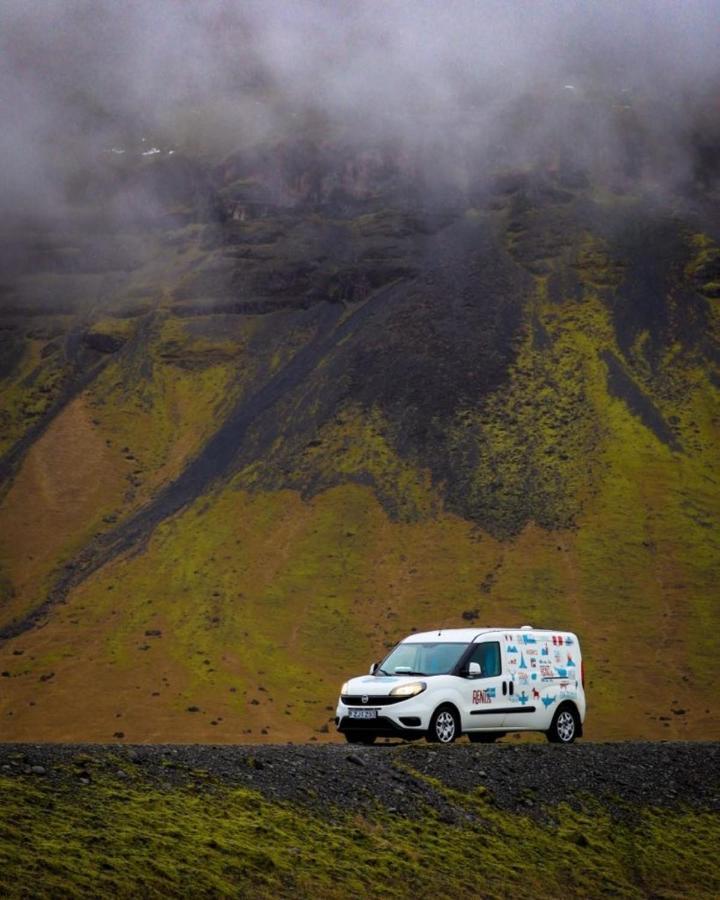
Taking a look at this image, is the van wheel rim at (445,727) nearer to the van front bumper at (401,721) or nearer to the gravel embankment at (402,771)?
the van front bumper at (401,721)

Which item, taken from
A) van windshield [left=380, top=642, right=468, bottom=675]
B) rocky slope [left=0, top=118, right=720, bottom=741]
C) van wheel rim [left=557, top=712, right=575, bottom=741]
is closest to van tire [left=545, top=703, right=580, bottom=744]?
van wheel rim [left=557, top=712, right=575, bottom=741]

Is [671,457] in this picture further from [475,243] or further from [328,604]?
[475,243]

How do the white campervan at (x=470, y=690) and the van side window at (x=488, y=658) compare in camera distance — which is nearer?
the white campervan at (x=470, y=690)

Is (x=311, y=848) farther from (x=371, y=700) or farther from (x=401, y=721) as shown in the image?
(x=371, y=700)

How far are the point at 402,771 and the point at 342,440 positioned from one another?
6886 cm

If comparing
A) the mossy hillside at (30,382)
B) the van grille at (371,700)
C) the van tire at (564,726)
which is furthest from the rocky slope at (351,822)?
the mossy hillside at (30,382)

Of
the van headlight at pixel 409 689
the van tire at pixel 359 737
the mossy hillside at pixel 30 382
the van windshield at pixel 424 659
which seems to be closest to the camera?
the van headlight at pixel 409 689

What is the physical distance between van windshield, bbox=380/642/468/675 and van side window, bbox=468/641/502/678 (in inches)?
9.8

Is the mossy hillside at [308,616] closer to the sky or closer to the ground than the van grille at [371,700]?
closer to the sky

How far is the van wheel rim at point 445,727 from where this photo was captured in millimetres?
19109

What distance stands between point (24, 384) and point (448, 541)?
56.3 m

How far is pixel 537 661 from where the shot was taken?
827 inches

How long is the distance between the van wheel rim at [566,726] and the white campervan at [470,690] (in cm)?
2

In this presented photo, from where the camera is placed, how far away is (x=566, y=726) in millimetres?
21484
